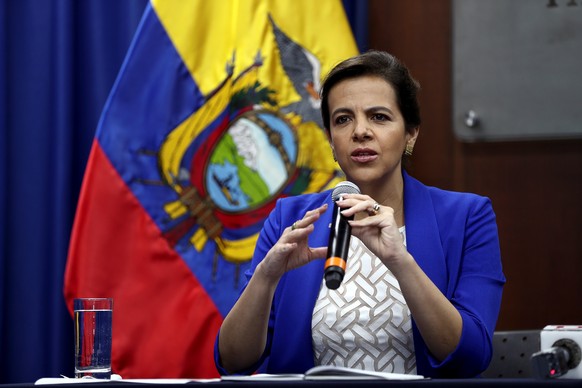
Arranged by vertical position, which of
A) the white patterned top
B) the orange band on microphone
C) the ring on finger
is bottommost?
the white patterned top

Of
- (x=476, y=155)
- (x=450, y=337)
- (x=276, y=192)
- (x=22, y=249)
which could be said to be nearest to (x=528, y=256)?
(x=476, y=155)

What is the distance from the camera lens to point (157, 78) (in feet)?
8.66

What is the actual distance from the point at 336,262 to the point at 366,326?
529 millimetres

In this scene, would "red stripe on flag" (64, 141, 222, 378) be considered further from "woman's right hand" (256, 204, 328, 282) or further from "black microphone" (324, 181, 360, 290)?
"black microphone" (324, 181, 360, 290)

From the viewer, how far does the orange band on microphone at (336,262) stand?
1.28m

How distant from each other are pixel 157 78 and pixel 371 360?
1.27 m

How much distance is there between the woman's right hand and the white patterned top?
0.62ft

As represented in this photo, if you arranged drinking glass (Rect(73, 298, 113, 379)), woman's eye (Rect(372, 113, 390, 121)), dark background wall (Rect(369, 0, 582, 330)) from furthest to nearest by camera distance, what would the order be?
dark background wall (Rect(369, 0, 582, 330)) < woman's eye (Rect(372, 113, 390, 121)) < drinking glass (Rect(73, 298, 113, 379))

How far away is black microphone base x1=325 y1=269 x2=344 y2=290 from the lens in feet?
4.07

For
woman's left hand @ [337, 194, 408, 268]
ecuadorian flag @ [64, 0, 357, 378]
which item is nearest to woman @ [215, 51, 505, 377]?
woman's left hand @ [337, 194, 408, 268]

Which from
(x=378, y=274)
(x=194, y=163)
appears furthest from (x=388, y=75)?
(x=194, y=163)

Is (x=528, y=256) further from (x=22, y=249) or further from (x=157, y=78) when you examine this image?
(x=22, y=249)

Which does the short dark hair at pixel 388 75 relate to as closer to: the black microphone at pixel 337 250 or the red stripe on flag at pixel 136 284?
the black microphone at pixel 337 250

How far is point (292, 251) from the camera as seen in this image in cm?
165
